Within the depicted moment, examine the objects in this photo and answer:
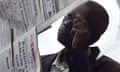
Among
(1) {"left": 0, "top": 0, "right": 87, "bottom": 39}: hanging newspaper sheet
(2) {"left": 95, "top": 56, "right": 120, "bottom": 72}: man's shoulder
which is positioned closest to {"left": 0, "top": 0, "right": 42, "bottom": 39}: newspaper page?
(1) {"left": 0, "top": 0, "right": 87, "bottom": 39}: hanging newspaper sheet

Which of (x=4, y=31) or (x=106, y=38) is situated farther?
(x=106, y=38)

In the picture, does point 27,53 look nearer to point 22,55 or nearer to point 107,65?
point 22,55

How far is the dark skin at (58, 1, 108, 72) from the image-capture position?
501mm

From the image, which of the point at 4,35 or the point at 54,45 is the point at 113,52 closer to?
the point at 54,45

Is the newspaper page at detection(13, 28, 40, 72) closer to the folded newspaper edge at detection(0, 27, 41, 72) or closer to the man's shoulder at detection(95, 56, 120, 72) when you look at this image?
the folded newspaper edge at detection(0, 27, 41, 72)

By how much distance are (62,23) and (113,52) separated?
12 cm

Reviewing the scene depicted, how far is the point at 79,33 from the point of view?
1.65 ft

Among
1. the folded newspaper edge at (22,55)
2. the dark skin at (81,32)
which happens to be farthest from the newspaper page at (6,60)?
the dark skin at (81,32)

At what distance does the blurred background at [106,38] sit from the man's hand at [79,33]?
27 mm

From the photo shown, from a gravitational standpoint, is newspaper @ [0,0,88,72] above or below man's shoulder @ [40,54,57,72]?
above

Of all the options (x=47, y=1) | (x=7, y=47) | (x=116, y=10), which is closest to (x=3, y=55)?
(x=7, y=47)

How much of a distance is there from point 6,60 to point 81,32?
0.15 m

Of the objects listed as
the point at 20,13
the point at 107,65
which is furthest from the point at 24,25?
the point at 107,65

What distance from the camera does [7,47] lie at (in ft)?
1.48
